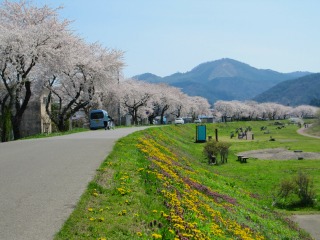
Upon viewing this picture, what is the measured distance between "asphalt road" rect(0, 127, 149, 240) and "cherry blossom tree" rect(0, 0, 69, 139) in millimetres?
16863

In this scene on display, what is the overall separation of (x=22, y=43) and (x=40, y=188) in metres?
25.3

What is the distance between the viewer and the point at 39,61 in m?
35.2

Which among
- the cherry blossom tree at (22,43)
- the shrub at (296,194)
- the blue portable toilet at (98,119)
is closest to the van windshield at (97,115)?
the blue portable toilet at (98,119)

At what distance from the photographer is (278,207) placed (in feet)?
65.9

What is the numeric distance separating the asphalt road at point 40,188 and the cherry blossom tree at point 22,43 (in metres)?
16.9

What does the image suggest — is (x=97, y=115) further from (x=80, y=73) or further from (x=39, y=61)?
(x=39, y=61)

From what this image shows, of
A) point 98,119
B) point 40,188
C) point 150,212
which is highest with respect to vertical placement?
point 98,119

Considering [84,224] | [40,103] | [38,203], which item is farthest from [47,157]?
[40,103]

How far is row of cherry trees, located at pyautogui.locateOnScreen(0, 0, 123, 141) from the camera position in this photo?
32969 mm

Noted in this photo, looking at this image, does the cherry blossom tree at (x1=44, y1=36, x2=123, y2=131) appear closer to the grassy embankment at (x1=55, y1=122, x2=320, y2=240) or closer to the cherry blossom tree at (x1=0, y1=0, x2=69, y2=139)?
the cherry blossom tree at (x1=0, y1=0, x2=69, y2=139)

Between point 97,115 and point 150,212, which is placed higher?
point 97,115

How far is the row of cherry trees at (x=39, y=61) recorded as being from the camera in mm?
32969

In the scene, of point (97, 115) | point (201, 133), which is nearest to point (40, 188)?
point (97, 115)

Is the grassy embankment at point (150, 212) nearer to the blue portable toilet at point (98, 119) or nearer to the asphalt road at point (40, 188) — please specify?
the asphalt road at point (40, 188)
